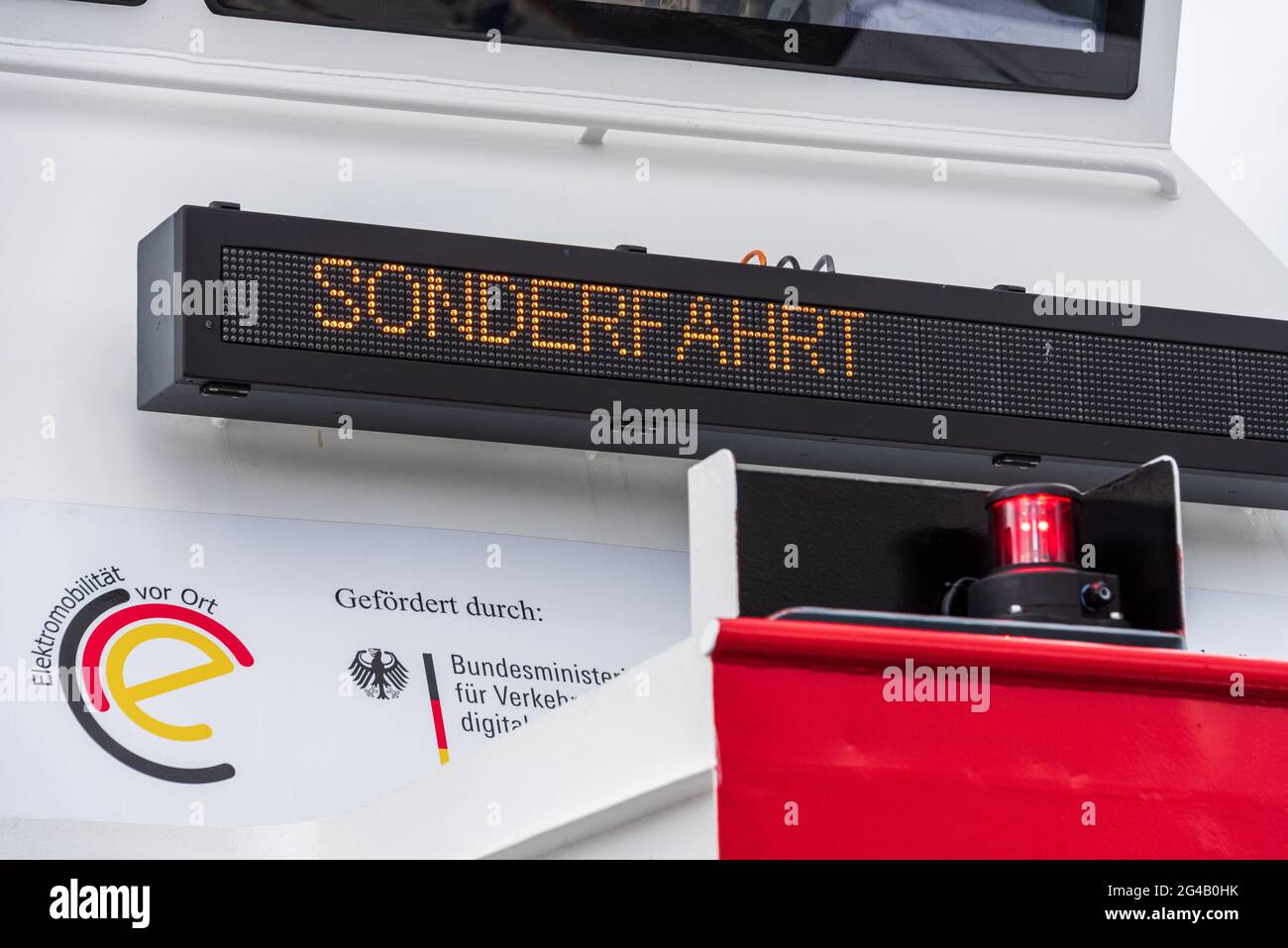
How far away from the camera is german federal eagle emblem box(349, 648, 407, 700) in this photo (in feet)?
8.17

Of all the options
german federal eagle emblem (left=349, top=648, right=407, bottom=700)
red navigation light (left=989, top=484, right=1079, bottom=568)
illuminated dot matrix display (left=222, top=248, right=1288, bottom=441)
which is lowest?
german federal eagle emblem (left=349, top=648, right=407, bottom=700)

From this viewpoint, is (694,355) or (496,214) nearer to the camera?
(694,355)

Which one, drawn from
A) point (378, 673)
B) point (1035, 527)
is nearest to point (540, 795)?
point (1035, 527)

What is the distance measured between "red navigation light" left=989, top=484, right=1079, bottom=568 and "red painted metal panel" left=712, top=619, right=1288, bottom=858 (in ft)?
1.22

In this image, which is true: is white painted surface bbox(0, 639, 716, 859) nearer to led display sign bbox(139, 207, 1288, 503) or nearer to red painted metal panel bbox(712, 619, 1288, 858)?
red painted metal panel bbox(712, 619, 1288, 858)

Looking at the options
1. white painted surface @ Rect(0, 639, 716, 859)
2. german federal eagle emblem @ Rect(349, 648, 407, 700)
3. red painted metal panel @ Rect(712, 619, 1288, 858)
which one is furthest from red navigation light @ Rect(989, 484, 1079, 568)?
german federal eagle emblem @ Rect(349, 648, 407, 700)

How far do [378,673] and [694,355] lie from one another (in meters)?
0.60

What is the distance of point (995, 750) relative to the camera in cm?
122

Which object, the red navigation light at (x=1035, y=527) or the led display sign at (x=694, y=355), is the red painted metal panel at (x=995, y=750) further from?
the led display sign at (x=694, y=355)

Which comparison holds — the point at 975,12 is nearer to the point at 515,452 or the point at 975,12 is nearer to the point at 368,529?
the point at 515,452

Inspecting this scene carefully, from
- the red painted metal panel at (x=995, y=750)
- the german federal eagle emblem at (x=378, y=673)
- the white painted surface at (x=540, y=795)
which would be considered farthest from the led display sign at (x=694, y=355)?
the red painted metal panel at (x=995, y=750)

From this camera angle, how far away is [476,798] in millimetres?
1543

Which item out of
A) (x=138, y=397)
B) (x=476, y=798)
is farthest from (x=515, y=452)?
(x=476, y=798)

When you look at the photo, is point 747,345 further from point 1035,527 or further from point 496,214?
point 1035,527
